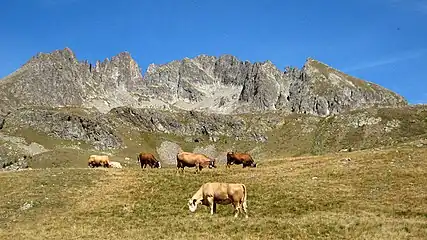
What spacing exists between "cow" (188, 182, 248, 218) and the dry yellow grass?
811mm

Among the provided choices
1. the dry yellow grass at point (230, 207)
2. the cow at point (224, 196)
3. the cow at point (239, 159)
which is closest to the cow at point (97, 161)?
the dry yellow grass at point (230, 207)

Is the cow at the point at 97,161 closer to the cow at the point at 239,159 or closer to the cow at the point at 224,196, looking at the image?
the cow at the point at 239,159

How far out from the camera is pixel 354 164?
47812 mm

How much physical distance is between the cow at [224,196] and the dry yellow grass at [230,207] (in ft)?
2.66

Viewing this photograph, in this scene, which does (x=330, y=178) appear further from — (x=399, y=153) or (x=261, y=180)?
(x=399, y=153)

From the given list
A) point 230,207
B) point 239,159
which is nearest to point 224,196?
point 230,207

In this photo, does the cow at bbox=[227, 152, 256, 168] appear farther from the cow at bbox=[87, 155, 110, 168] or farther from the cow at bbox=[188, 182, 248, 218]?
the cow at bbox=[188, 182, 248, 218]

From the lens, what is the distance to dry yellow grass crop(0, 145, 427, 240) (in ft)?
83.2

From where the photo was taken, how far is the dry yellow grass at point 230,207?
25359 mm

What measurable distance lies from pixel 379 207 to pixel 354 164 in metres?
16.0

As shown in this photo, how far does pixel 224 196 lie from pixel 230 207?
353 cm

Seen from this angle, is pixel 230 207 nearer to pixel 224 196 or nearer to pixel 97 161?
pixel 224 196

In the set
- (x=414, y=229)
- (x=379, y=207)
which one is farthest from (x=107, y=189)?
(x=414, y=229)

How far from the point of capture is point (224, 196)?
3003 cm
